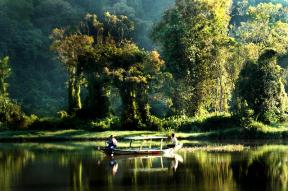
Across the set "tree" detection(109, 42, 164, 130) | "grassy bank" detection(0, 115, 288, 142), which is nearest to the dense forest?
"tree" detection(109, 42, 164, 130)

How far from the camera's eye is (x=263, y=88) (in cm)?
6569

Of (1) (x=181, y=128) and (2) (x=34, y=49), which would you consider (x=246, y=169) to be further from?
(2) (x=34, y=49)

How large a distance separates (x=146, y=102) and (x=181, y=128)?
15.6ft

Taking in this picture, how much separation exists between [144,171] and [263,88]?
104 feet

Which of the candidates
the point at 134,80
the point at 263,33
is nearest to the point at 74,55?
the point at 134,80

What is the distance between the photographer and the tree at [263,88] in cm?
6569

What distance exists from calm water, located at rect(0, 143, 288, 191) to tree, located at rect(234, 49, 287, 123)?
14.5 metres

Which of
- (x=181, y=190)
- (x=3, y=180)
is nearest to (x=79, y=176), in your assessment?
(x=3, y=180)

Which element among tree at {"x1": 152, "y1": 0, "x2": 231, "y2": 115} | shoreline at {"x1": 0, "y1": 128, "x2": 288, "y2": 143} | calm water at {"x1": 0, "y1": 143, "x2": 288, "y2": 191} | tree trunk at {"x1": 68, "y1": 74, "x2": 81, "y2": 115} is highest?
tree at {"x1": 152, "y1": 0, "x2": 231, "y2": 115}

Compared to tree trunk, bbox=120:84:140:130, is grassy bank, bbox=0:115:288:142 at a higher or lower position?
lower

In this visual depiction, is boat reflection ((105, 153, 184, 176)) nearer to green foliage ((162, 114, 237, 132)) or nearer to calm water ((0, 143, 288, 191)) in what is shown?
calm water ((0, 143, 288, 191))

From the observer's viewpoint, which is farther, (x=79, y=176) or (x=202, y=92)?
(x=202, y=92)

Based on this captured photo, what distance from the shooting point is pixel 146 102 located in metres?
69.5

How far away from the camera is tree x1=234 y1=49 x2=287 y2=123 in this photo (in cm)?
6569
